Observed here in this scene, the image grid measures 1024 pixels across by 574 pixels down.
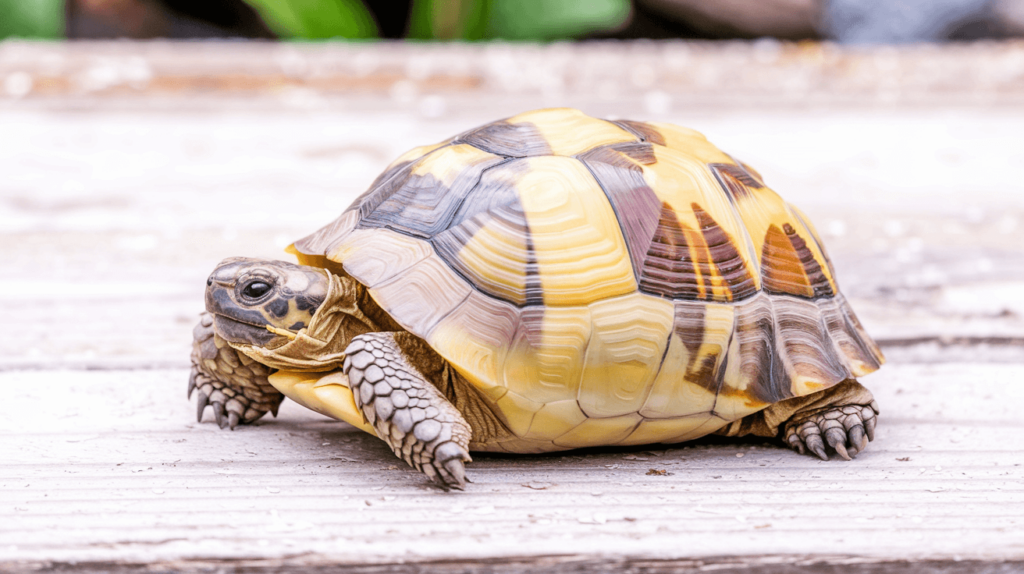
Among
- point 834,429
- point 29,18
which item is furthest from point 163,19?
point 834,429

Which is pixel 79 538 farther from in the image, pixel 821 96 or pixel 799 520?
pixel 821 96

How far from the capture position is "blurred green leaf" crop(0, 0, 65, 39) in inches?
197

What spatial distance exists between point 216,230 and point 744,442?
186 centimetres

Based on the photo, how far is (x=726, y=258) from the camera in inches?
56.7

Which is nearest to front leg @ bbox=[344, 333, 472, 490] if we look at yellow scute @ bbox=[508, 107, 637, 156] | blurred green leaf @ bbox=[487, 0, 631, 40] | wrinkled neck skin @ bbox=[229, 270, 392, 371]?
wrinkled neck skin @ bbox=[229, 270, 392, 371]

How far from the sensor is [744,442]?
1.55 metres

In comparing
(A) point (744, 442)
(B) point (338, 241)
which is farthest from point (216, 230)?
(A) point (744, 442)

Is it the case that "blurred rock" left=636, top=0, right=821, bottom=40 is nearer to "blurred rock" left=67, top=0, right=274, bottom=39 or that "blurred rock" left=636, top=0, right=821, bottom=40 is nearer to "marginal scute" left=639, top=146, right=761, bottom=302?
"blurred rock" left=67, top=0, right=274, bottom=39

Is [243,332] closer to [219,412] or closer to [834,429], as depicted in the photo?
[219,412]

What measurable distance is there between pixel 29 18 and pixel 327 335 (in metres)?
4.69

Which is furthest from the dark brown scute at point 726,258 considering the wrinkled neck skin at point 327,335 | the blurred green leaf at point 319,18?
the blurred green leaf at point 319,18

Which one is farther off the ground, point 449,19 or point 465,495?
point 449,19

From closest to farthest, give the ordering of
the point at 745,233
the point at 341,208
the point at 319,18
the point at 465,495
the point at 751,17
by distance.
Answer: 1. the point at 465,495
2. the point at 745,233
3. the point at 341,208
4. the point at 319,18
5. the point at 751,17

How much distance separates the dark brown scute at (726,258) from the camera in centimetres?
143
